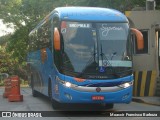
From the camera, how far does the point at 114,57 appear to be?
1387 centimetres

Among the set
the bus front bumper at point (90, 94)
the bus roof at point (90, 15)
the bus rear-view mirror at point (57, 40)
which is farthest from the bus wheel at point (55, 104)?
the bus roof at point (90, 15)

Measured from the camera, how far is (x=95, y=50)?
13812 millimetres

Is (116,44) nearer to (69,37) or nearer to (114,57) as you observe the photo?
(114,57)

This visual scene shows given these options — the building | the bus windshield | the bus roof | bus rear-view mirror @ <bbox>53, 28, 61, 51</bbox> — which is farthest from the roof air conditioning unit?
bus rear-view mirror @ <bbox>53, 28, 61, 51</bbox>

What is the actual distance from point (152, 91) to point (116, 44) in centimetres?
814

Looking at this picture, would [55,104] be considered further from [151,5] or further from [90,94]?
[151,5]

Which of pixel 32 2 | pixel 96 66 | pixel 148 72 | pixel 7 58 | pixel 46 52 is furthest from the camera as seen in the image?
pixel 7 58

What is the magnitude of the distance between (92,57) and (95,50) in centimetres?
25

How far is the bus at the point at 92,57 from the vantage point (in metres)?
13.5

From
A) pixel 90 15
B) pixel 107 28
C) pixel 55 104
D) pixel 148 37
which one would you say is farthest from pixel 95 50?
pixel 148 37

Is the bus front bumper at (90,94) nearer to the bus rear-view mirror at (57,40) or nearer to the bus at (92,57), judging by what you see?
the bus at (92,57)

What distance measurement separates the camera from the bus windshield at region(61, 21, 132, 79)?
13.7 meters

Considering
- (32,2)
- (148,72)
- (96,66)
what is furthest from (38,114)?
(32,2)

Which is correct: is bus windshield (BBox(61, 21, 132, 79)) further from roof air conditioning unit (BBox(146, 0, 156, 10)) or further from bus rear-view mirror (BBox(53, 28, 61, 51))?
roof air conditioning unit (BBox(146, 0, 156, 10))
